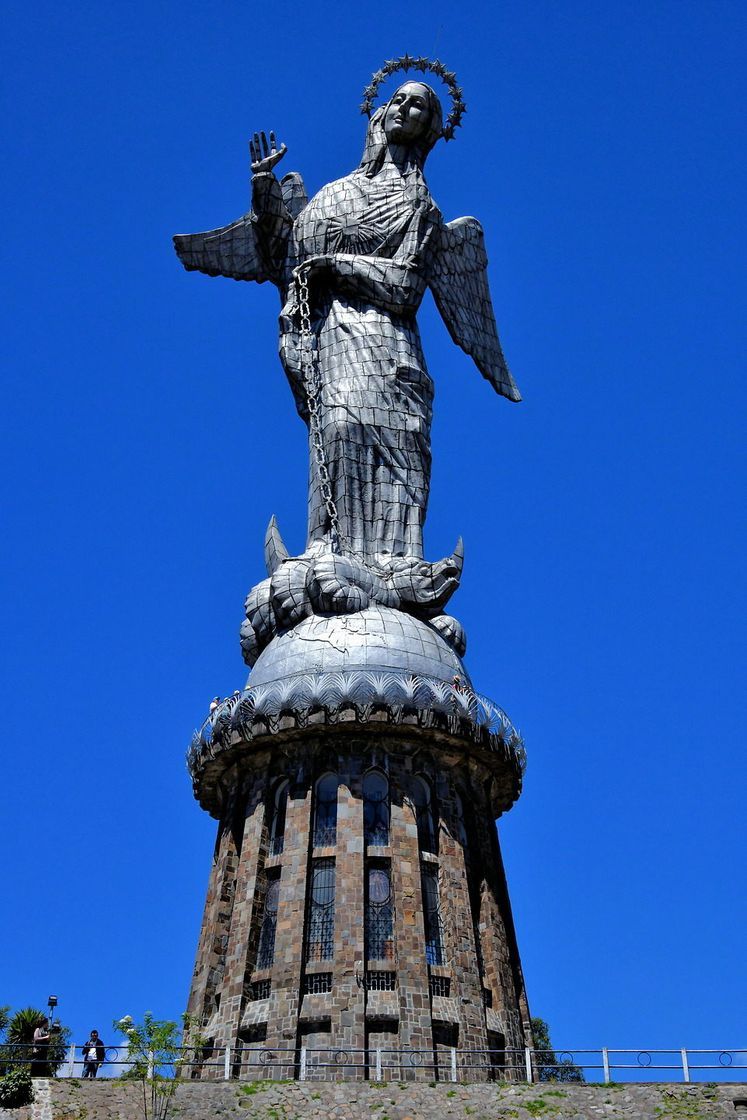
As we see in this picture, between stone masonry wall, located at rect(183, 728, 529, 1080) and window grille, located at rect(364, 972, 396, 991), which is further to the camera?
window grille, located at rect(364, 972, 396, 991)

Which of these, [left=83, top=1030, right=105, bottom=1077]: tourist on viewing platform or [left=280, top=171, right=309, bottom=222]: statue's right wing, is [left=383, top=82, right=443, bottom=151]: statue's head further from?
[left=83, top=1030, right=105, bottom=1077]: tourist on viewing platform

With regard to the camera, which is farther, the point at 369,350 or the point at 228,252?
the point at 228,252

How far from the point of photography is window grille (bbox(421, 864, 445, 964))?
35688 mm

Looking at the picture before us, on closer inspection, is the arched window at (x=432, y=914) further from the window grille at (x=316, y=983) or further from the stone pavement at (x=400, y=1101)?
the stone pavement at (x=400, y=1101)

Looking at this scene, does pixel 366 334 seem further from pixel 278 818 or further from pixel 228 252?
pixel 278 818

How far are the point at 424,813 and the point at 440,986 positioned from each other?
16.2 feet

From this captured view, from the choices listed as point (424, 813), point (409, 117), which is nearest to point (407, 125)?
point (409, 117)

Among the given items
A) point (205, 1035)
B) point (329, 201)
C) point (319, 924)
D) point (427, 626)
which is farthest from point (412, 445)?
point (205, 1035)

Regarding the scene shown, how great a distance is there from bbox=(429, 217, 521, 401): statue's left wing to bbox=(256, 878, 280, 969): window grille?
844 inches

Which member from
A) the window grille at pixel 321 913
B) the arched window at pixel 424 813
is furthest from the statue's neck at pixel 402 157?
the window grille at pixel 321 913

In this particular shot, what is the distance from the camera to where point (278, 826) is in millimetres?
37906

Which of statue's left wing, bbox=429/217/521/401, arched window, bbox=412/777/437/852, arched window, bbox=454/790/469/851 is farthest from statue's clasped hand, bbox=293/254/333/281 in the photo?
arched window, bbox=454/790/469/851

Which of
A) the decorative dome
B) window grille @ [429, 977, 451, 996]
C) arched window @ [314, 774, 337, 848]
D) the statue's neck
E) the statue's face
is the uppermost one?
the statue's face

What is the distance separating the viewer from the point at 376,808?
37.4 meters
